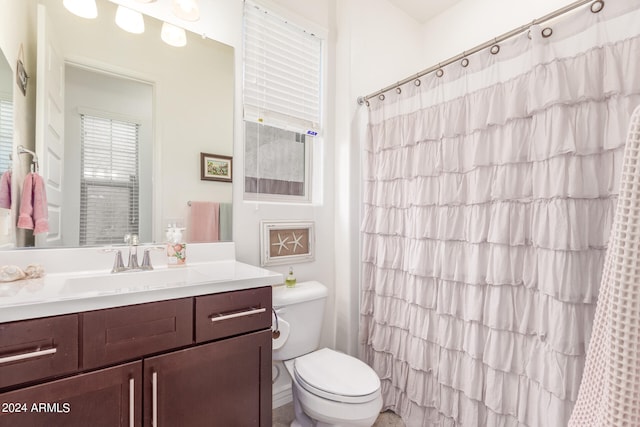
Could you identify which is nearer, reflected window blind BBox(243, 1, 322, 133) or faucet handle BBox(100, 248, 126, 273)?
faucet handle BBox(100, 248, 126, 273)

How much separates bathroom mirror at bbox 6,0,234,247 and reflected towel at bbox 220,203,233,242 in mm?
17

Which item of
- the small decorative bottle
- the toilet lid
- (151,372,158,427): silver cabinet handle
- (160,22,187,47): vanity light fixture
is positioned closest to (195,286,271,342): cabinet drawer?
(151,372,158,427): silver cabinet handle

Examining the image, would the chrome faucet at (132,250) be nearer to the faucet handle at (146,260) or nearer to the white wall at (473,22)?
the faucet handle at (146,260)

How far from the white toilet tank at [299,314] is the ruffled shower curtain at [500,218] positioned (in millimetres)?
394

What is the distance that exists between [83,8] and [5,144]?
0.66m

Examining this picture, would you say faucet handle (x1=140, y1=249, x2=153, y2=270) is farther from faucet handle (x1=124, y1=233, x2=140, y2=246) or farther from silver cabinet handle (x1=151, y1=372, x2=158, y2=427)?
silver cabinet handle (x1=151, y1=372, x2=158, y2=427)

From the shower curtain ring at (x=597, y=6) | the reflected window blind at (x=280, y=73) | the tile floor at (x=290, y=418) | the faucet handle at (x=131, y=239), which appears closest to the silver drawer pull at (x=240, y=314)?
the faucet handle at (x=131, y=239)

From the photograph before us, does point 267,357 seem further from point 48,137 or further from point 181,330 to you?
point 48,137

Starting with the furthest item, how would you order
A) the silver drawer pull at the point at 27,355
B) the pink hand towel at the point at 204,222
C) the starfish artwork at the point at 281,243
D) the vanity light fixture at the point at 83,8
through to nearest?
1. the starfish artwork at the point at 281,243
2. the pink hand towel at the point at 204,222
3. the vanity light fixture at the point at 83,8
4. the silver drawer pull at the point at 27,355

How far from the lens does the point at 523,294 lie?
4.03ft

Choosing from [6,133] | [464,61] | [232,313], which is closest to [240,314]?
[232,313]

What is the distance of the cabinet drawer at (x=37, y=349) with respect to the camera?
741mm

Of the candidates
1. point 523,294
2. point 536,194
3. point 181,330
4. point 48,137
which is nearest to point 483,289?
point 523,294

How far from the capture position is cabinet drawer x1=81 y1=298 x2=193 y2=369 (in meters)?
0.85
